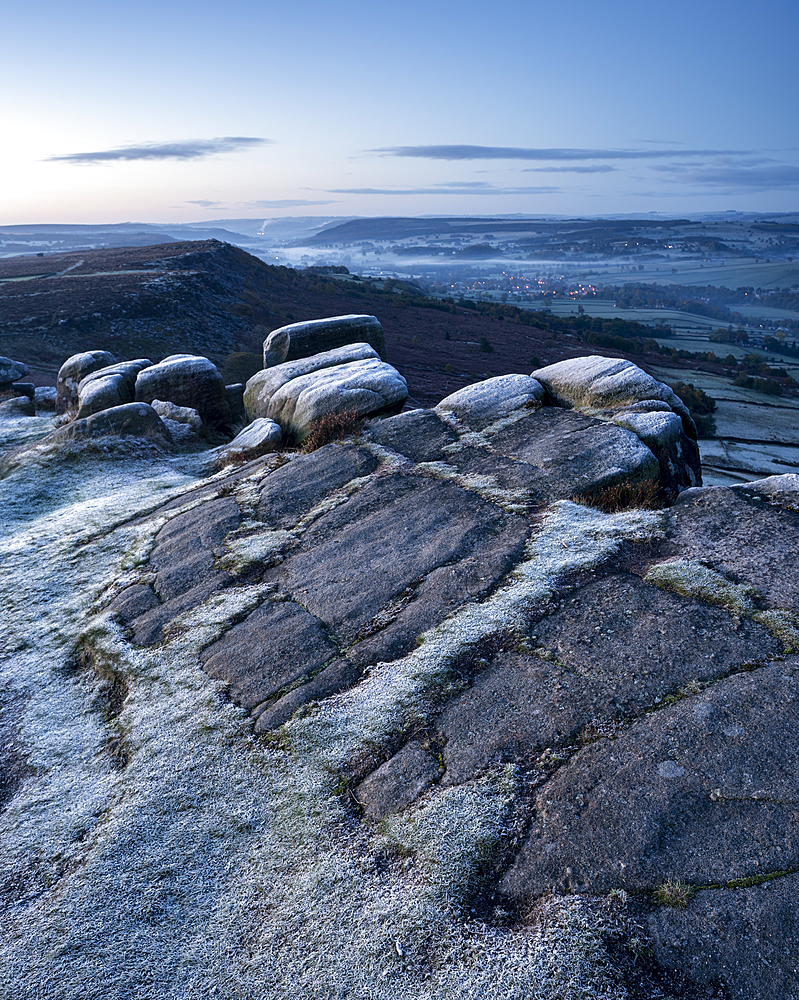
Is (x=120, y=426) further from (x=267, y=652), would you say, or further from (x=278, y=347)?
(x=267, y=652)

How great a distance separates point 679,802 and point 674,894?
0.99 meters

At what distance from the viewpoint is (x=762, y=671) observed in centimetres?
721

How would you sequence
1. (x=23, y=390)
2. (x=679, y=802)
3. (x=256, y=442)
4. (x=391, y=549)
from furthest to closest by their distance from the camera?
(x=23, y=390), (x=256, y=442), (x=391, y=549), (x=679, y=802)

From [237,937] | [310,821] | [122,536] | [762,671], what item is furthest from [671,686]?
[122,536]

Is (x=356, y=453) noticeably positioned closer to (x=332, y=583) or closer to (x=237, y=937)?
(x=332, y=583)

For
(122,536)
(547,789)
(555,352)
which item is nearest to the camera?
(547,789)

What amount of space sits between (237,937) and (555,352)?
273 ft

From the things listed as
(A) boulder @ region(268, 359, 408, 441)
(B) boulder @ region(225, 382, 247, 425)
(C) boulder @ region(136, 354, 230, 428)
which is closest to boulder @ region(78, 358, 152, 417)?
(C) boulder @ region(136, 354, 230, 428)

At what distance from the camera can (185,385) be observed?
1001 inches

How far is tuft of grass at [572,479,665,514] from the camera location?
11.9 meters

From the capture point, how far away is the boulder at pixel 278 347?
25234mm

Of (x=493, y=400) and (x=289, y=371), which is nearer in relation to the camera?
(x=493, y=400)

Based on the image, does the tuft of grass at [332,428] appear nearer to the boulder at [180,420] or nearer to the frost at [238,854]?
the frost at [238,854]

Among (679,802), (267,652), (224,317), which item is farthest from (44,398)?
(224,317)
